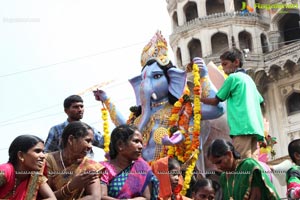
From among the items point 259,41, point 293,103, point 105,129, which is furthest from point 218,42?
point 105,129

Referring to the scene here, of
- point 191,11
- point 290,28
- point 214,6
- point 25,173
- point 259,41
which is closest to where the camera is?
point 25,173

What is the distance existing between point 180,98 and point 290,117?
19.9 meters

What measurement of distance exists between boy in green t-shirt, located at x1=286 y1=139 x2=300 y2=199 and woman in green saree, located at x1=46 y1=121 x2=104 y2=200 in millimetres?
1825

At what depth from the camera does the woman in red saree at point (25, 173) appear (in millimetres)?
4652

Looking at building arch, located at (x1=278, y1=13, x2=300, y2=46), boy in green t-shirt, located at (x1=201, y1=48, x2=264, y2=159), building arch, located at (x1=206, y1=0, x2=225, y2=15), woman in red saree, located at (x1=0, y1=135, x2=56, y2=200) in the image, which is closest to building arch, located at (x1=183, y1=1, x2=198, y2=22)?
building arch, located at (x1=206, y1=0, x2=225, y2=15)

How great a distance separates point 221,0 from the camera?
32219 millimetres

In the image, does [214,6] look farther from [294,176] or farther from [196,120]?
[294,176]

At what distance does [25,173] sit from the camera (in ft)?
15.4

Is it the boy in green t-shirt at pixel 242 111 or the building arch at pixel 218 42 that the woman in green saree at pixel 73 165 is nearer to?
the boy in green t-shirt at pixel 242 111

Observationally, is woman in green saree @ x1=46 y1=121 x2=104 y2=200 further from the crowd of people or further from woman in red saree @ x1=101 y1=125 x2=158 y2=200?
woman in red saree @ x1=101 y1=125 x2=158 y2=200

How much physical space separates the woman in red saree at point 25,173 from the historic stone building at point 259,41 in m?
23.2

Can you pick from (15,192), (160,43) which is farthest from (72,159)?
(160,43)

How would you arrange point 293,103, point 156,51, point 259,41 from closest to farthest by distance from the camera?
point 156,51, point 293,103, point 259,41

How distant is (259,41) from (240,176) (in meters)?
26.1
